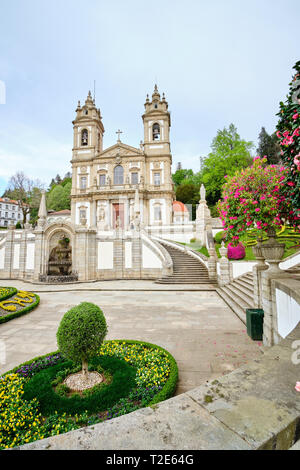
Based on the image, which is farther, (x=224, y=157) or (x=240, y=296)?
(x=224, y=157)

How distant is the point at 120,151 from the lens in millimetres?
37906

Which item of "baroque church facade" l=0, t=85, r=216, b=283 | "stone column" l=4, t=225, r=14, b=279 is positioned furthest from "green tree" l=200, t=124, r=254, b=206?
"stone column" l=4, t=225, r=14, b=279

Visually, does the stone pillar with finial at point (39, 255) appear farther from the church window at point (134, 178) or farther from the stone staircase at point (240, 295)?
the church window at point (134, 178)

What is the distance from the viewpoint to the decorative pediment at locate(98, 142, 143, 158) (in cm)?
3750

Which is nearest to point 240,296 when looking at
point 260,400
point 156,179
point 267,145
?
point 260,400

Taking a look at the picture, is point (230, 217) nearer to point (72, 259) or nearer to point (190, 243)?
point (72, 259)

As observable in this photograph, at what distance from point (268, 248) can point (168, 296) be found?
7.70m

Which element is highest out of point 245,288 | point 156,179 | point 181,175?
point 181,175

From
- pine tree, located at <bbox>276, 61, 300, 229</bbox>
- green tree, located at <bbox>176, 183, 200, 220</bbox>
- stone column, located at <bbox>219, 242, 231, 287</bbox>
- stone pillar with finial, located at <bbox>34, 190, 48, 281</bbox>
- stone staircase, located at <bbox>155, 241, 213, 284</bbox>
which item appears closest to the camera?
pine tree, located at <bbox>276, 61, 300, 229</bbox>

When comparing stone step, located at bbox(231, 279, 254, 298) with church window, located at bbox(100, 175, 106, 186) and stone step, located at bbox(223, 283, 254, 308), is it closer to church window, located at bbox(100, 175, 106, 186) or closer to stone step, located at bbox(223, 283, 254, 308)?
stone step, located at bbox(223, 283, 254, 308)

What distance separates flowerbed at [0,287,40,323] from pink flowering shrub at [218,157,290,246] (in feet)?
28.0

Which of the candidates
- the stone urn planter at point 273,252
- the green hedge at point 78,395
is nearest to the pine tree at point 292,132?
the stone urn planter at point 273,252

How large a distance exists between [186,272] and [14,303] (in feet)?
38.0

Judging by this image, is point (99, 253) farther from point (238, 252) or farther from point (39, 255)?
point (238, 252)
